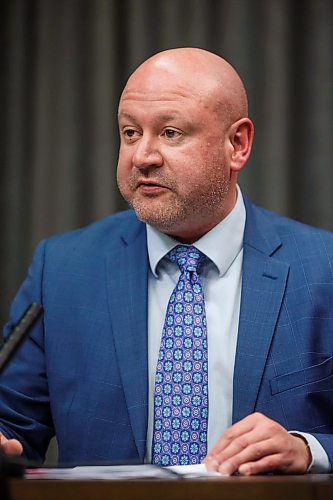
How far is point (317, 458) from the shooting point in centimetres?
157

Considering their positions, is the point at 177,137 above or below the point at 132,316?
above

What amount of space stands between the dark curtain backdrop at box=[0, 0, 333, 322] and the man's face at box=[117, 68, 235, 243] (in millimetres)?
780

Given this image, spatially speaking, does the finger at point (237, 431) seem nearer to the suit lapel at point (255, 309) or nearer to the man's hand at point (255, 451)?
the man's hand at point (255, 451)

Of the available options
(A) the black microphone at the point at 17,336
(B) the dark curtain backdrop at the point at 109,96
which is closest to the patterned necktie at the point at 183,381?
(A) the black microphone at the point at 17,336

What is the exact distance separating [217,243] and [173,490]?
89cm

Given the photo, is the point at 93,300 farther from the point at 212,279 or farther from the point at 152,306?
the point at 212,279

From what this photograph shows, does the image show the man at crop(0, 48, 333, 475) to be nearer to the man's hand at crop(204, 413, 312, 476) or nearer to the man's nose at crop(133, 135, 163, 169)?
the man's nose at crop(133, 135, 163, 169)

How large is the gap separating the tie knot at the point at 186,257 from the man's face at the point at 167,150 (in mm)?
61

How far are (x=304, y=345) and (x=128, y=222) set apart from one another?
0.47 meters

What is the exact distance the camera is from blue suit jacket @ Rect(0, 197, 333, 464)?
1.77 m

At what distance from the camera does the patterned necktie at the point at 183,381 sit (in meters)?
1.74

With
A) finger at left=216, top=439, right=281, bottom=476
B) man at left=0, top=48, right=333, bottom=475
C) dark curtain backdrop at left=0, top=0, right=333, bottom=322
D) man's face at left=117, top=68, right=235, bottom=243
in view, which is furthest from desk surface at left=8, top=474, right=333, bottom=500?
dark curtain backdrop at left=0, top=0, right=333, bottom=322

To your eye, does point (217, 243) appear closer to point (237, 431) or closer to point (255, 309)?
point (255, 309)

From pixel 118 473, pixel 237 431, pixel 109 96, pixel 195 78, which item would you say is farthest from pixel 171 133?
pixel 109 96
